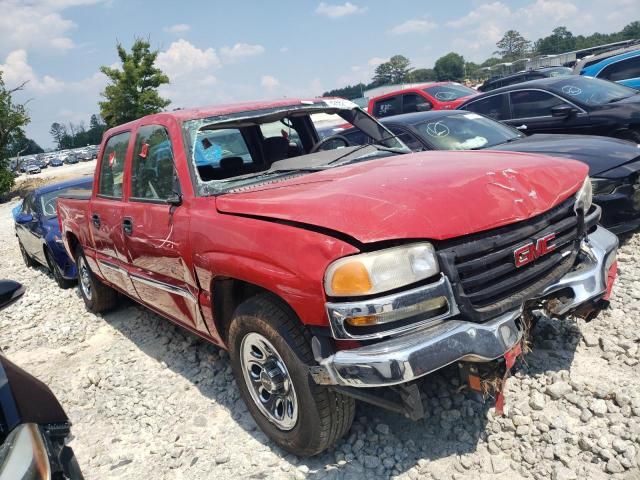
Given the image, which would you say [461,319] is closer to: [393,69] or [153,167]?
[153,167]

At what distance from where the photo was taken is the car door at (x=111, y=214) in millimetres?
4117

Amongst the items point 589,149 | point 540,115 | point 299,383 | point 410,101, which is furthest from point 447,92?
point 299,383

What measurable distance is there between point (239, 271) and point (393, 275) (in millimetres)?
836

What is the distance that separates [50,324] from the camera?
5.79 m

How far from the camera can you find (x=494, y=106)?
26.8 ft

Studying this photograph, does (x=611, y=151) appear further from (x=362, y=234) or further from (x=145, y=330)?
(x=145, y=330)

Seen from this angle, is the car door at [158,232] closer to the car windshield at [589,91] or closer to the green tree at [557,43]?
the car windshield at [589,91]

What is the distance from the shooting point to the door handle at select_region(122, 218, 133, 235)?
3.79m

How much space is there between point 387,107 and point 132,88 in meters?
25.1

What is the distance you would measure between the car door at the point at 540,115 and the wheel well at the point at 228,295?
18.9 feet

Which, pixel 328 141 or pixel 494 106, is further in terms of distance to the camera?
pixel 494 106

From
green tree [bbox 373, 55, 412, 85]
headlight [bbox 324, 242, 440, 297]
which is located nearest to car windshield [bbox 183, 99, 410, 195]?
headlight [bbox 324, 242, 440, 297]

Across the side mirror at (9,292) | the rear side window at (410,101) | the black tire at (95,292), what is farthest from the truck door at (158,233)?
the rear side window at (410,101)

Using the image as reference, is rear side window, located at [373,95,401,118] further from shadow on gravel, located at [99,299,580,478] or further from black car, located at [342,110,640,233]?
shadow on gravel, located at [99,299,580,478]
